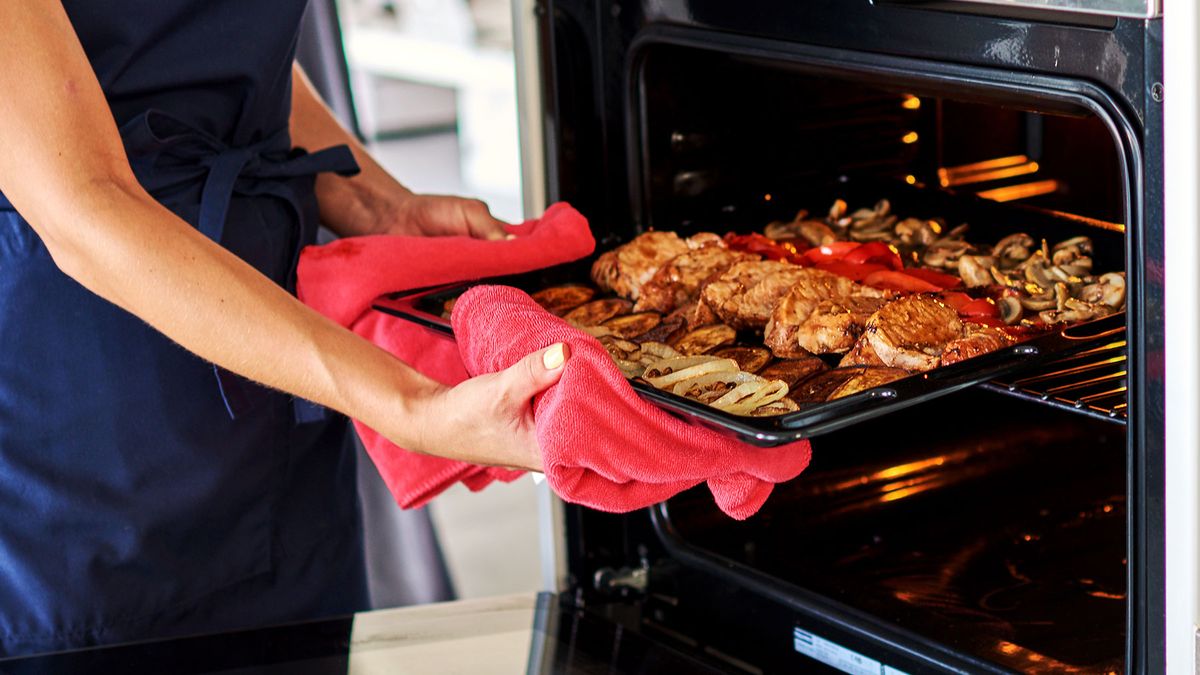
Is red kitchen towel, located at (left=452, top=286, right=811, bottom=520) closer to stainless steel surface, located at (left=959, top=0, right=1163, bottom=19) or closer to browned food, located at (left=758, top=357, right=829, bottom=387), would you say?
browned food, located at (left=758, top=357, right=829, bottom=387)

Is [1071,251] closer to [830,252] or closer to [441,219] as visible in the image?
[830,252]

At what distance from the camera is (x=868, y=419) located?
1.01m

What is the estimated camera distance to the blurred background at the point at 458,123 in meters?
3.35

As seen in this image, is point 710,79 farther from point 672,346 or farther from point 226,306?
point 226,306

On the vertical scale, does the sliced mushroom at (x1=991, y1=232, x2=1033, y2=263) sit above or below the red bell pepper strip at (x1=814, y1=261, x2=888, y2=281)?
above

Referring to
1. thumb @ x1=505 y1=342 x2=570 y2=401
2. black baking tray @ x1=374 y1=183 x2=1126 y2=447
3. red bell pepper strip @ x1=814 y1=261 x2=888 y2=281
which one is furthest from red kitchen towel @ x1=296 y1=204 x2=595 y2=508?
thumb @ x1=505 y1=342 x2=570 y2=401

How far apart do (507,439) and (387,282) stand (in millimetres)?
343

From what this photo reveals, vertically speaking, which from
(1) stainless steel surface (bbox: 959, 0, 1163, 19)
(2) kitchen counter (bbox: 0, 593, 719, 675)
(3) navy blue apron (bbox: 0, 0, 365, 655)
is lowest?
(2) kitchen counter (bbox: 0, 593, 719, 675)

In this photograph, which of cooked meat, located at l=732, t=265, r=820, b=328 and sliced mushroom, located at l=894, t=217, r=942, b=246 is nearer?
cooked meat, located at l=732, t=265, r=820, b=328

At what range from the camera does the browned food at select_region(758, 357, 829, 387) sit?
1.01m

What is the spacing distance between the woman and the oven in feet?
0.68

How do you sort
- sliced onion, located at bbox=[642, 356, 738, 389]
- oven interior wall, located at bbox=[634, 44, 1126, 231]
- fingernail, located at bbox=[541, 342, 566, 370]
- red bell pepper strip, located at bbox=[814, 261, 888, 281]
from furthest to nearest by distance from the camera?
oven interior wall, located at bbox=[634, 44, 1126, 231], red bell pepper strip, located at bbox=[814, 261, 888, 281], sliced onion, located at bbox=[642, 356, 738, 389], fingernail, located at bbox=[541, 342, 566, 370]

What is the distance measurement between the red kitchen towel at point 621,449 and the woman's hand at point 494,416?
0.01 meters

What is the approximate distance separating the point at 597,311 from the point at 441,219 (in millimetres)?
291
